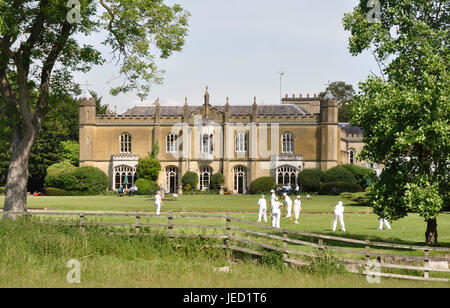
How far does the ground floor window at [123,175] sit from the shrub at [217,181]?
7610mm

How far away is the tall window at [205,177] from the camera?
186 ft

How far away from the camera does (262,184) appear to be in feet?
174

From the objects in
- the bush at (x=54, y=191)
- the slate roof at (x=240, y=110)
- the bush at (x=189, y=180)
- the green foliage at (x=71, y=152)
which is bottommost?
the bush at (x=54, y=191)

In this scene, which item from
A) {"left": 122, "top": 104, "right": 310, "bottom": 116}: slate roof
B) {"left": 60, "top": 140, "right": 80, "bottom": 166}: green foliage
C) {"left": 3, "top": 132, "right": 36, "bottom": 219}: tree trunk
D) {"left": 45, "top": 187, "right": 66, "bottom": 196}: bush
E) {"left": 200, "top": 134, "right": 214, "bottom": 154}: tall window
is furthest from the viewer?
{"left": 60, "top": 140, "right": 80, "bottom": 166}: green foliage

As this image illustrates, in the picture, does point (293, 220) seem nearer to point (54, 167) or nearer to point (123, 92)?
point (123, 92)

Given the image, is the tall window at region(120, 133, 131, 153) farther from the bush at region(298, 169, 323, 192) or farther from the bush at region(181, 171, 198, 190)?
the bush at region(298, 169, 323, 192)

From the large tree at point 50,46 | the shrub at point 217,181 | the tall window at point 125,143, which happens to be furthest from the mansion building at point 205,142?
the large tree at point 50,46

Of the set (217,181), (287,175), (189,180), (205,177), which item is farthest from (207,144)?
(287,175)

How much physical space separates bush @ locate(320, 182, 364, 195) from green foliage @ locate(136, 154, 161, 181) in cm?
1564

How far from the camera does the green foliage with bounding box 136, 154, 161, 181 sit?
55.2m

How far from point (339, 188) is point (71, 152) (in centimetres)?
2731

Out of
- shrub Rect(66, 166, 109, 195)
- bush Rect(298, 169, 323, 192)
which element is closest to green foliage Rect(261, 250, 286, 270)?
bush Rect(298, 169, 323, 192)

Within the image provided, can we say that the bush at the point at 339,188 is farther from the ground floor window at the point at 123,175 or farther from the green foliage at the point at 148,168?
the ground floor window at the point at 123,175

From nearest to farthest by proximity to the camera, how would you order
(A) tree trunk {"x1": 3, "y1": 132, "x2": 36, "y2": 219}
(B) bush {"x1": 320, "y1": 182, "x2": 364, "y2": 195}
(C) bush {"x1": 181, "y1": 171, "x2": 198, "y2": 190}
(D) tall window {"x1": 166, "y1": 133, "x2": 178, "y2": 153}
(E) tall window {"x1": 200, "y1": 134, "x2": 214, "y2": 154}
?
(A) tree trunk {"x1": 3, "y1": 132, "x2": 36, "y2": 219} → (B) bush {"x1": 320, "y1": 182, "x2": 364, "y2": 195} → (C) bush {"x1": 181, "y1": 171, "x2": 198, "y2": 190} → (E) tall window {"x1": 200, "y1": 134, "x2": 214, "y2": 154} → (D) tall window {"x1": 166, "y1": 133, "x2": 178, "y2": 153}
